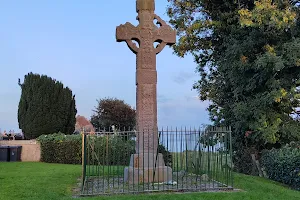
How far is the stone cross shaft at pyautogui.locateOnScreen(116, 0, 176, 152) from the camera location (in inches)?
410

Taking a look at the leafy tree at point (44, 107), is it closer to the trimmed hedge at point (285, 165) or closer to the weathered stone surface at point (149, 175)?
the trimmed hedge at point (285, 165)

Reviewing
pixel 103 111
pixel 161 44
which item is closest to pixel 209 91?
pixel 161 44

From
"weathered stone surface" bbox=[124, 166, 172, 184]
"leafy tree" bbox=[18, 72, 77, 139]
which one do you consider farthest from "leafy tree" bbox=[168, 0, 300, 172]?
"leafy tree" bbox=[18, 72, 77, 139]

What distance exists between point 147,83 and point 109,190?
3.26 meters

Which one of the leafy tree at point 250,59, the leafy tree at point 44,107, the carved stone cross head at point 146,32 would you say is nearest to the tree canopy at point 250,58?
the leafy tree at point 250,59

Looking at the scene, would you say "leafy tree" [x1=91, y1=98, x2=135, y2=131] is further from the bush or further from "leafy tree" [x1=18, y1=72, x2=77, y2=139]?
the bush

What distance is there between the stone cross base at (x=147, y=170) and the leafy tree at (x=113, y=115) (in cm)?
2587

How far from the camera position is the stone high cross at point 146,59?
1038cm

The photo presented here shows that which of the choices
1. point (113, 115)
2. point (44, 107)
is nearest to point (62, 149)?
point (44, 107)

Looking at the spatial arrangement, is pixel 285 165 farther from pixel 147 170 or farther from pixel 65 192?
pixel 65 192

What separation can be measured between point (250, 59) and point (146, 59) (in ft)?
26.0

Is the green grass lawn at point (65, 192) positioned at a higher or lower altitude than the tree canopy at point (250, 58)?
lower

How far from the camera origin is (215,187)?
9.55 meters

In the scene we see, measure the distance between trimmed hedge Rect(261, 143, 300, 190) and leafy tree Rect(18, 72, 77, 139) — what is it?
1330 centimetres
